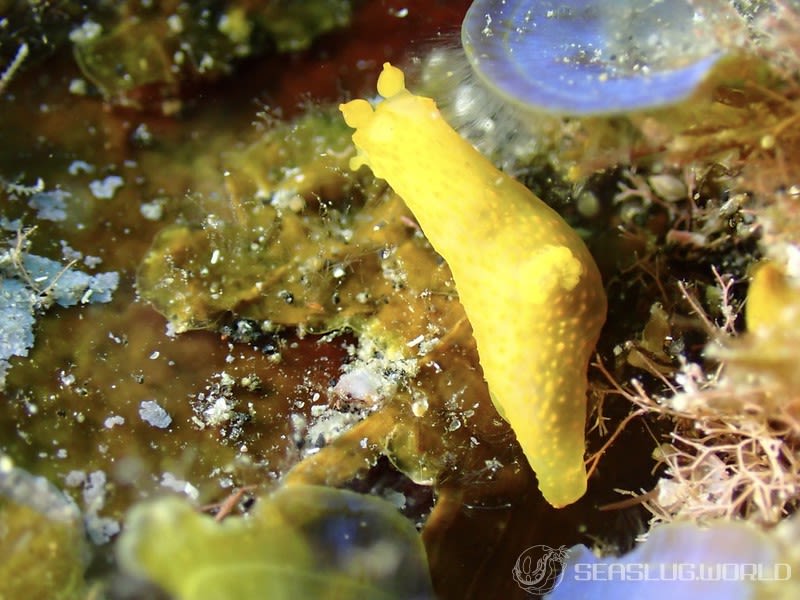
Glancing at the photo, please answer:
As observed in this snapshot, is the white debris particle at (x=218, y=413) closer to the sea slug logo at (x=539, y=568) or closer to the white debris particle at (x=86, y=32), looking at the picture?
the sea slug logo at (x=539, y=568)

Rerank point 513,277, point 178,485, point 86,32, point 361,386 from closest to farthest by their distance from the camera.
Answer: point 513,277 < point 178,485 < point 361,386 < point 86,32

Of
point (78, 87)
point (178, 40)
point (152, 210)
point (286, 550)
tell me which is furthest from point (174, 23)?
point (286, 550)

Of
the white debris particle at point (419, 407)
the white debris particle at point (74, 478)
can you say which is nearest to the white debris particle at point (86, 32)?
the white debris particle at point (74, 478)

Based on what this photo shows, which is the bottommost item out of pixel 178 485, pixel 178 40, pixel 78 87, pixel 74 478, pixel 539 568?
pixel 539 568

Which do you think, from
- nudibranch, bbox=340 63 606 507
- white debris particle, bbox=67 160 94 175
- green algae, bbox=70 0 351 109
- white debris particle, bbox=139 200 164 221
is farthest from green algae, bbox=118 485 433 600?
green algae, bbox=70 0 351 109

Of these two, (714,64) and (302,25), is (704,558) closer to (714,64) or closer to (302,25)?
(714,64)

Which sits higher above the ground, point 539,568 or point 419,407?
point 419,407

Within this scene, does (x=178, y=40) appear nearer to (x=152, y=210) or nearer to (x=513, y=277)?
(x=152, y=210)
